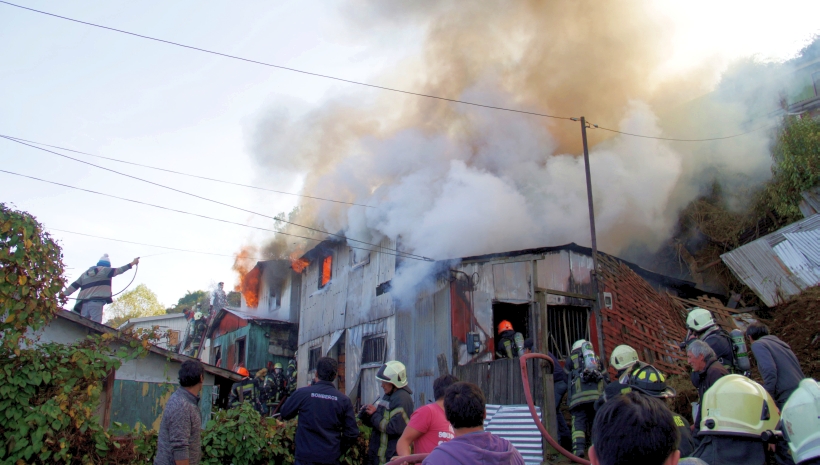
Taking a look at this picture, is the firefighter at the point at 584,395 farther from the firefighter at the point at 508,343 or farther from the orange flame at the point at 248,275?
the orange flame at the point at 248,275

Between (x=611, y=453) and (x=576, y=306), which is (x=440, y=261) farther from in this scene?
(x=611, y=453)

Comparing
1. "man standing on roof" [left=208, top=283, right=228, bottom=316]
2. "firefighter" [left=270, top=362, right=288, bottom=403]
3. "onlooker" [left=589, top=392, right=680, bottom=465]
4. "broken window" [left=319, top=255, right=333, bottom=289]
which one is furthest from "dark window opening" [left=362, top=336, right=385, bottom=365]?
"man standing on roof" [left=208, top=283, right=228, bottom=316]

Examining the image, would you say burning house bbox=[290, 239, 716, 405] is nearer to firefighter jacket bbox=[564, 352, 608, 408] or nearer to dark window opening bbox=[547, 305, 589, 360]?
dark window opening bbox=[547, 305, 589, 360]

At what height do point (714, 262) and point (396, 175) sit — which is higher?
point (396, 175)

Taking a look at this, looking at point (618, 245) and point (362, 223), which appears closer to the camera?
point (362, 223)

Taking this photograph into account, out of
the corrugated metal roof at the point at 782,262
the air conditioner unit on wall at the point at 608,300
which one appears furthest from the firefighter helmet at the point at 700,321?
the corrugated metal roof at the point at 782,262

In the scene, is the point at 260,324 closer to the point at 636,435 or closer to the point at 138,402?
the point at 138,402

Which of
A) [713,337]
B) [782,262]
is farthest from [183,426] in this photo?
[782,262]

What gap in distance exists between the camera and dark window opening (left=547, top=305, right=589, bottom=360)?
1099cm

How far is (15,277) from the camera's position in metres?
5.13

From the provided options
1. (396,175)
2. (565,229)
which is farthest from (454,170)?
(565,229)

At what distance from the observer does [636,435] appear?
1.71 m

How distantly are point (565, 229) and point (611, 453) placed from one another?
1253 cm

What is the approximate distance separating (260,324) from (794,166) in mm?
16369
